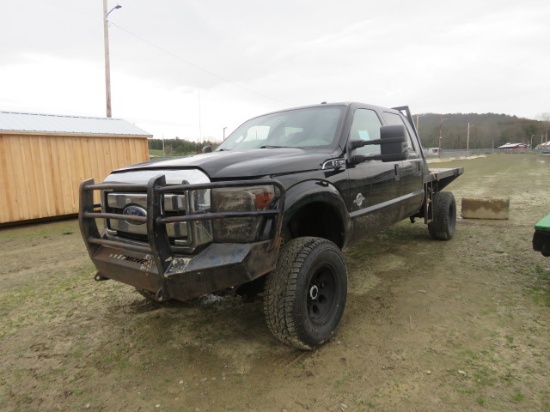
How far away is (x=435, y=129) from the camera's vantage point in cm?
8006

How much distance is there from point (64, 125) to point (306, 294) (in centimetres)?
927

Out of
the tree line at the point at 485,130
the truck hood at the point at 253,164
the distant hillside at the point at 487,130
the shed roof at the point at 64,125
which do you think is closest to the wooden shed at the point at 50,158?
the shed roof at the point at 64,125

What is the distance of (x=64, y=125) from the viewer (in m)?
9.39

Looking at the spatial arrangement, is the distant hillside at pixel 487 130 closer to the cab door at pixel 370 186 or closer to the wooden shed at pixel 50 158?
the wooden shed at pixel 50 158

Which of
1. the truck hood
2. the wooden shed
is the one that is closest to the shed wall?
the wooden shed

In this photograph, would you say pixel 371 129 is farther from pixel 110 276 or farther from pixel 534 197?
pixel 534 197

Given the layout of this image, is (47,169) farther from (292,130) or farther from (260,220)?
(260,220)

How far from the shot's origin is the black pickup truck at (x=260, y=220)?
7.21 ft

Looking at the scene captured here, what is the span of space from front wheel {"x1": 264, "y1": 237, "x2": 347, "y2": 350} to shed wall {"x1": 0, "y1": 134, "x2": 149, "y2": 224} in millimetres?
8265

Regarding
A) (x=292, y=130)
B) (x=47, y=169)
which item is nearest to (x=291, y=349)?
(x=292, y=130)

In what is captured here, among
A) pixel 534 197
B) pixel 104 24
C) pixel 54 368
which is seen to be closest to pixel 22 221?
pixel 54 368

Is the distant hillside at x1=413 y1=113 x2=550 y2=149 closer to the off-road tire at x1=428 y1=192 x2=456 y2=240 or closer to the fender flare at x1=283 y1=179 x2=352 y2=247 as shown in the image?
the off-road tire at x1=428 y1=192 x2=456 y2=240

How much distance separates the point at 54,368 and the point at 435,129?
8752 cm

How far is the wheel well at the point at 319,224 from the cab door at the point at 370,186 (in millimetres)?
187
